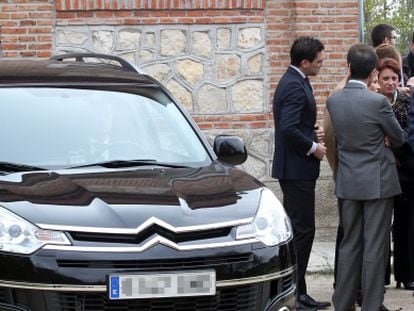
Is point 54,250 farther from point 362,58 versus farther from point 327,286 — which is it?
point 327,286

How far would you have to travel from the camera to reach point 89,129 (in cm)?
636

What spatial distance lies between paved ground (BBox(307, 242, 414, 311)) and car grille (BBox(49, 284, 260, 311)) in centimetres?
303

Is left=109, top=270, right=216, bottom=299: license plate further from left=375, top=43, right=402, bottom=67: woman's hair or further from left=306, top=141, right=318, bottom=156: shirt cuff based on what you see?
left=375, top=43, right=402, bottom=67: woman's hair

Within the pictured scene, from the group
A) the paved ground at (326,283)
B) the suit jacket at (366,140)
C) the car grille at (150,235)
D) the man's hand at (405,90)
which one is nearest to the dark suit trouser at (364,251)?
the suit jacket at (366,140)

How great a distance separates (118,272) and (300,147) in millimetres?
3069

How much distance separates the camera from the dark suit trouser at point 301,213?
7.91 m

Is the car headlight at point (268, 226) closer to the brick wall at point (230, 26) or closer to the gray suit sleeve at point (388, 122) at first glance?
the gray suit sleeve at point (388, 122)

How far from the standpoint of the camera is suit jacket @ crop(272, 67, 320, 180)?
25.6 feet

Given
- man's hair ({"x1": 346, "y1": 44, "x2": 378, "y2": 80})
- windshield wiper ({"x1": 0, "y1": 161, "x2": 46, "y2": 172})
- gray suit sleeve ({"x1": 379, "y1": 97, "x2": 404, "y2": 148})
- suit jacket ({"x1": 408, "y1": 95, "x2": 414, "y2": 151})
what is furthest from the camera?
suit jacket ({"x1": 408, "y1": 95, "x2": 414, "y2": 151})

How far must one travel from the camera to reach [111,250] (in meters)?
5.04

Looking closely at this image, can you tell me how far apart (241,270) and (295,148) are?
2713 mm

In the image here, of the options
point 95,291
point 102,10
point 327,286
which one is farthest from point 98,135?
point 102,10

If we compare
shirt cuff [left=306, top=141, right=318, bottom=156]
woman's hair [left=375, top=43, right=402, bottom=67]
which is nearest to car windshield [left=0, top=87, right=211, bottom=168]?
shirt cuff [left=306, top=141, right=318, bottom=156]

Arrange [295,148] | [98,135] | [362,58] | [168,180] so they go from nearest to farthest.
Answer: [168,180], [98,135], [362,58], [295,148]
